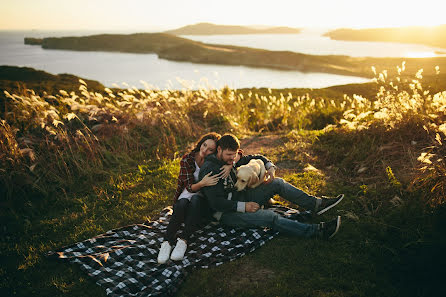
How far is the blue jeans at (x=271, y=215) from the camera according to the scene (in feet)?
14.0

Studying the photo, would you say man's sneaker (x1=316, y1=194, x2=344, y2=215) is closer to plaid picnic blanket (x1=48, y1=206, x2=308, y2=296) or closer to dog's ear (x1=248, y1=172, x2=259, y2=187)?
plaid picnic blanket (x1=48, y1=206, x2=308, y2=296)

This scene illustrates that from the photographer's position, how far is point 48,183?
21.1 ft

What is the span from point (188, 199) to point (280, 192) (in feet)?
4.76

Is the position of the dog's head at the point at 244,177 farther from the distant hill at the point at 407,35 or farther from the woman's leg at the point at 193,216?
the distant hill at the point at 407,35

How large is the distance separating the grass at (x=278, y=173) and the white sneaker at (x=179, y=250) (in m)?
0.28

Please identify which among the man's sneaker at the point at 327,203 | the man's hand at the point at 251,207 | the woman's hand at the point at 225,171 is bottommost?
the man's sneaker at the point at 327,203

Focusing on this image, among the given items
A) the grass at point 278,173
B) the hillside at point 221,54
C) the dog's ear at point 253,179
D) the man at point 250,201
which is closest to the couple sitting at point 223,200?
the man at point 250,201

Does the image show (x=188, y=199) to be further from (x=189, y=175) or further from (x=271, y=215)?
(x=271, y=215)

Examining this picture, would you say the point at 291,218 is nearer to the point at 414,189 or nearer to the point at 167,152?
the point at 414,189

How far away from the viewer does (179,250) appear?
13.0 feet

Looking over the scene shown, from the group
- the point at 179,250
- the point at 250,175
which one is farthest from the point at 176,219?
the point at 250,175

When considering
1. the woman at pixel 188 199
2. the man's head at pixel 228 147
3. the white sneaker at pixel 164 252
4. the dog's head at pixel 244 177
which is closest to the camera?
the white sneaker at pixel 164 252

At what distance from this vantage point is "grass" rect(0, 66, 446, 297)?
140 inches

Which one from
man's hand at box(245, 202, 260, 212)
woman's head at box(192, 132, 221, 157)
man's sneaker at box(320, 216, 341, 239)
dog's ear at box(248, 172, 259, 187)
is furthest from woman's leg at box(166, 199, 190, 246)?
man's sneaker at box(320, 216, 341, 239)
